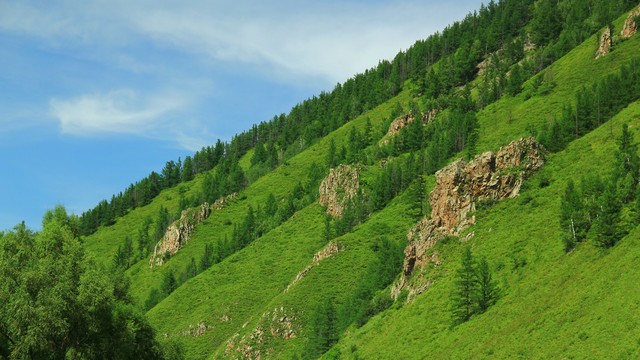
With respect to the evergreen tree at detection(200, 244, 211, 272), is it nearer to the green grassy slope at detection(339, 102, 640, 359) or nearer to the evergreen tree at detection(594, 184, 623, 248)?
the green grassy slope at detection(339, 102, 640, 359)

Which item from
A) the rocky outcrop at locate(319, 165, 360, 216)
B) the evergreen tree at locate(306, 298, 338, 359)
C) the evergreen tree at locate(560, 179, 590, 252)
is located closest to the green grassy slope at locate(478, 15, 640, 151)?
the rocky outcrop at locate(319, 165, 360, 216)

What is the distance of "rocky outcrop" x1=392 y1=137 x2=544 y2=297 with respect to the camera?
10556cm

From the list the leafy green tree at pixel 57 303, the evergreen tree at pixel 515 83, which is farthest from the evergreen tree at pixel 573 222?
the evergreen tree at pixel 515 83

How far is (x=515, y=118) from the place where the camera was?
16488cm

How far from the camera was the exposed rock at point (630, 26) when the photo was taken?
564 ft

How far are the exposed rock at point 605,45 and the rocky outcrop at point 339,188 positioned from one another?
106 meters

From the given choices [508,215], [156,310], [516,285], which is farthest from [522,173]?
[156,310]

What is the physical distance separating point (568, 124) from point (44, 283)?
134 m

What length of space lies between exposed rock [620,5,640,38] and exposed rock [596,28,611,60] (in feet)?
27.5

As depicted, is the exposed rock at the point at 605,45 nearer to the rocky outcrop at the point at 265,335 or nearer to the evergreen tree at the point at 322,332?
the evergreen tree at the point at 322,332

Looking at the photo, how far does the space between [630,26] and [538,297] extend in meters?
162

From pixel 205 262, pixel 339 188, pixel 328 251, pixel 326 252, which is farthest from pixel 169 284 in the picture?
pixel 339 188

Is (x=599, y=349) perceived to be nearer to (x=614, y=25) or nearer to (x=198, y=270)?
(x=198, y=270)

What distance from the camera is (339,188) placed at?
17438 centimetres
